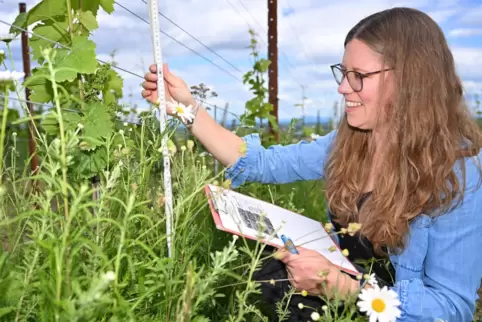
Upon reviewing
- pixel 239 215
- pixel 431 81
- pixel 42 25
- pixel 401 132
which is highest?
pixel 42 25

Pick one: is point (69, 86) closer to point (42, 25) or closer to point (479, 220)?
point (42, 25)

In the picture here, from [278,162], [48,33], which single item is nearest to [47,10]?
[48,33]

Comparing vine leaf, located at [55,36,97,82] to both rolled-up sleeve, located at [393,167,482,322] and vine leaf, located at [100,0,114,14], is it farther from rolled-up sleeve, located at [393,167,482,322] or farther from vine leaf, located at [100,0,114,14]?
rolled-up sleeve, located at [393,167,482,322]

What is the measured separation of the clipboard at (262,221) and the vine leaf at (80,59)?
1.79ft

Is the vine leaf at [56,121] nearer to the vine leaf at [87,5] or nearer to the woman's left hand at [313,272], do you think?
the vine leaf at [87,5]

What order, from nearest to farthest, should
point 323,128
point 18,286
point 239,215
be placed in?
point 18,286, point 239,215, point 323,128

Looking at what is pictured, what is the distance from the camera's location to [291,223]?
2.18 metres

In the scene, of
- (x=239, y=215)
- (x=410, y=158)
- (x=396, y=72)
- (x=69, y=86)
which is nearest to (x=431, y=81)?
(x=396, y=72)

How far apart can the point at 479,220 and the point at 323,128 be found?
5.43 metres

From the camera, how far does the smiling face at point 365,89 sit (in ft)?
7.20

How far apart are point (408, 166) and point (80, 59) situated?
119cm

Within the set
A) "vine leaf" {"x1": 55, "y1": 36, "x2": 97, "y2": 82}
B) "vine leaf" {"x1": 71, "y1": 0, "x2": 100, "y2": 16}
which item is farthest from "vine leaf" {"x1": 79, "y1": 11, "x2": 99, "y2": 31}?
"vine leaf" {"x1": 55, "y1": 36, "x2": 97, "y2": 82}

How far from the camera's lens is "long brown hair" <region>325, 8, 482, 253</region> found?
214 cm

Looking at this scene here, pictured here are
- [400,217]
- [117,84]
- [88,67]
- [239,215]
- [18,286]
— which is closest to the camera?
[18,286]
